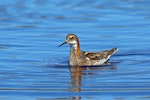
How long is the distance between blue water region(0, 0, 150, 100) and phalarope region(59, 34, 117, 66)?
1.04 feet

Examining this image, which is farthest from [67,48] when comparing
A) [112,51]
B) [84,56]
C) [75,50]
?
[112,51]

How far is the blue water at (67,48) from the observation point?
17719mm

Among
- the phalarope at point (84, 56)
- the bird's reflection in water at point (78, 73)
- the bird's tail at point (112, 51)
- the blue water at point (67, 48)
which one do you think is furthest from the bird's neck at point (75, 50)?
the bird's tail at point (112, 51)

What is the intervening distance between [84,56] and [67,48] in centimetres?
265

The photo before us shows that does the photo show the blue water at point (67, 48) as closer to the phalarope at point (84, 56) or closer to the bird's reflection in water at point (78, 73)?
the bird's reflection in water at point (78, 73)

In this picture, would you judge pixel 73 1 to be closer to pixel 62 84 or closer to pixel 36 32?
pixel 36 32

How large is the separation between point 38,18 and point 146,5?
696cm

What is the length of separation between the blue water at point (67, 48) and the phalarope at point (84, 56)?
1.04 feet

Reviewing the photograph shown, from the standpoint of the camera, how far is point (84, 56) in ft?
73.7

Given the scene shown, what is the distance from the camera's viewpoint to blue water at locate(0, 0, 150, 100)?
58.1ft

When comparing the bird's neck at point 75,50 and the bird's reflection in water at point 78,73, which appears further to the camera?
the bird's neck at point 75,50

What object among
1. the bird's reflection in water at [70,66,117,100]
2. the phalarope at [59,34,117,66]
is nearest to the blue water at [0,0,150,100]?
the bird's reflection in water at [70,66,117,100]

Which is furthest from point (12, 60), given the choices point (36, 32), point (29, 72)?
point (36, 32)

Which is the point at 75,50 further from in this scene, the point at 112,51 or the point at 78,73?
the point at 78,73
